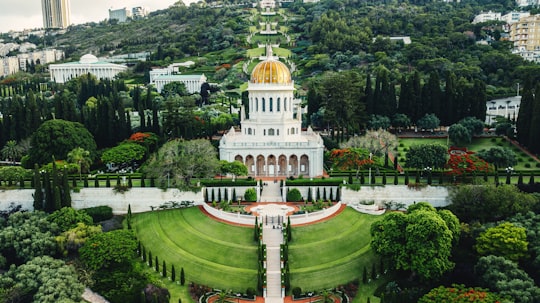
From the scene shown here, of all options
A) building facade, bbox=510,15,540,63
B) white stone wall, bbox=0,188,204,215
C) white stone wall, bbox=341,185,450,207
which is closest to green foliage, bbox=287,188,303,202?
white stone wall, bbox=341,185,450,207

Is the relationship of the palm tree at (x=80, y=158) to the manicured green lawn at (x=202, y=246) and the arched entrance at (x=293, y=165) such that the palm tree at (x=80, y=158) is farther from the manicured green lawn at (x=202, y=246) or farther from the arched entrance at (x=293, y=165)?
the arched entrance at (x=293, y=165)

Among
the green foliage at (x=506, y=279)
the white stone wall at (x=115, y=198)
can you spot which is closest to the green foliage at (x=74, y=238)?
the white stone wall at (x=115, y=198)

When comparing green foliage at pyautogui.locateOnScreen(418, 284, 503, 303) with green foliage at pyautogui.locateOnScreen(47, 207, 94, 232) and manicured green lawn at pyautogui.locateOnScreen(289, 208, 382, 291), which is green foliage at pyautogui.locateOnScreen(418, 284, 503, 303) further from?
green foliage at pyautogui.locateOnScreen(47, 207, 94, 232)

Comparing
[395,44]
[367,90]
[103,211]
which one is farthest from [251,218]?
[395,44]

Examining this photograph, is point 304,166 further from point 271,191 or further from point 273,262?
point 273,262

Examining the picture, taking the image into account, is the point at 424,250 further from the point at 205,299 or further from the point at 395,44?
the point at 395,44

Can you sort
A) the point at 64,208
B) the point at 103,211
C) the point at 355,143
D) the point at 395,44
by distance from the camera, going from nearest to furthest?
the point at 64,208 < the point at 103,211 < the point at 355,143 < the point at 395,44

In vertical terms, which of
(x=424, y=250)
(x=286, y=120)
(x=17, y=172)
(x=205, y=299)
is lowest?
(x=205, y=299)

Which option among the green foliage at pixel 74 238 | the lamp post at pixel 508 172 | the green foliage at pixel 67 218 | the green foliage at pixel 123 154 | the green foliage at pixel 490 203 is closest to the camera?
the green foliage at pixel 74 238
